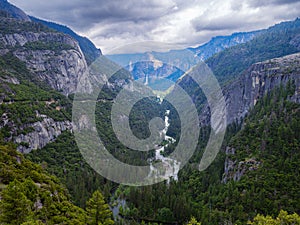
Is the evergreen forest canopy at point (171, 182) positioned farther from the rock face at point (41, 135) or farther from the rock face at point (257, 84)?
the rock face at point (257, 84)

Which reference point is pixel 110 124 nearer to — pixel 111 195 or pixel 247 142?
pixel 111 195

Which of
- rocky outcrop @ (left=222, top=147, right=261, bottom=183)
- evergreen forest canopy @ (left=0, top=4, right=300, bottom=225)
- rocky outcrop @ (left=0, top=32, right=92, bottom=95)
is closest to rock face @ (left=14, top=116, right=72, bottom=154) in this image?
evergreen forest canopy @ (left=0, top=4, right=300, bottom=225)

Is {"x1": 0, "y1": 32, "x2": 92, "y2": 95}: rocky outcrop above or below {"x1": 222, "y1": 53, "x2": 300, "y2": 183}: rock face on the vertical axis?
above

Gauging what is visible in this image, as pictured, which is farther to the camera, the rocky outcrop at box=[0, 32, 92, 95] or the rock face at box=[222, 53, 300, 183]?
the rocky outcrop at box=[0, 32, 92, 95]

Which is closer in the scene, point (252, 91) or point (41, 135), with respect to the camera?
point (41, 135)

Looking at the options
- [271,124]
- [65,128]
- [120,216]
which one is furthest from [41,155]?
[271,124]

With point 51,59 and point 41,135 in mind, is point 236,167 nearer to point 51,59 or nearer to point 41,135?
point 41,135

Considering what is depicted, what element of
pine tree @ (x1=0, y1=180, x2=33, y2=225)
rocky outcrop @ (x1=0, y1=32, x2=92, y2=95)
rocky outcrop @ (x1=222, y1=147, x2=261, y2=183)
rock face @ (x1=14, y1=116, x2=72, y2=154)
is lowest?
rocky outcrop @ (x1=222, y1=147, x2=261, y2=183)

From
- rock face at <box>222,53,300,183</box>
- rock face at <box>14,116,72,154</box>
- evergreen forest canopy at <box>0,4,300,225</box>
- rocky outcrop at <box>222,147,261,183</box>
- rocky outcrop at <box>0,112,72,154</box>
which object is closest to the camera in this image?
evergreen forest canopy at <box>0,4,300,225</box>

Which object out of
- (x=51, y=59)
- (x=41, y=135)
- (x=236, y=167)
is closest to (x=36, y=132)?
(x=41, y=135)

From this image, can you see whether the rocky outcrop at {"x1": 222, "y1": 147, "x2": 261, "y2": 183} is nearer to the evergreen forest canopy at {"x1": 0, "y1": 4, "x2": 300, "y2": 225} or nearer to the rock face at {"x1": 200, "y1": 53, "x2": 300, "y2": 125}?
the evergreen forest canopy at {"x1": 0, "y1": 4, "x2": 300, "y2": 225}

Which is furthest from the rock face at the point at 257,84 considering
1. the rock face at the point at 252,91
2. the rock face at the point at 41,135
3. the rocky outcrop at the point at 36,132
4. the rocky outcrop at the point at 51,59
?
the rocky outcrop at the point at 51,59
